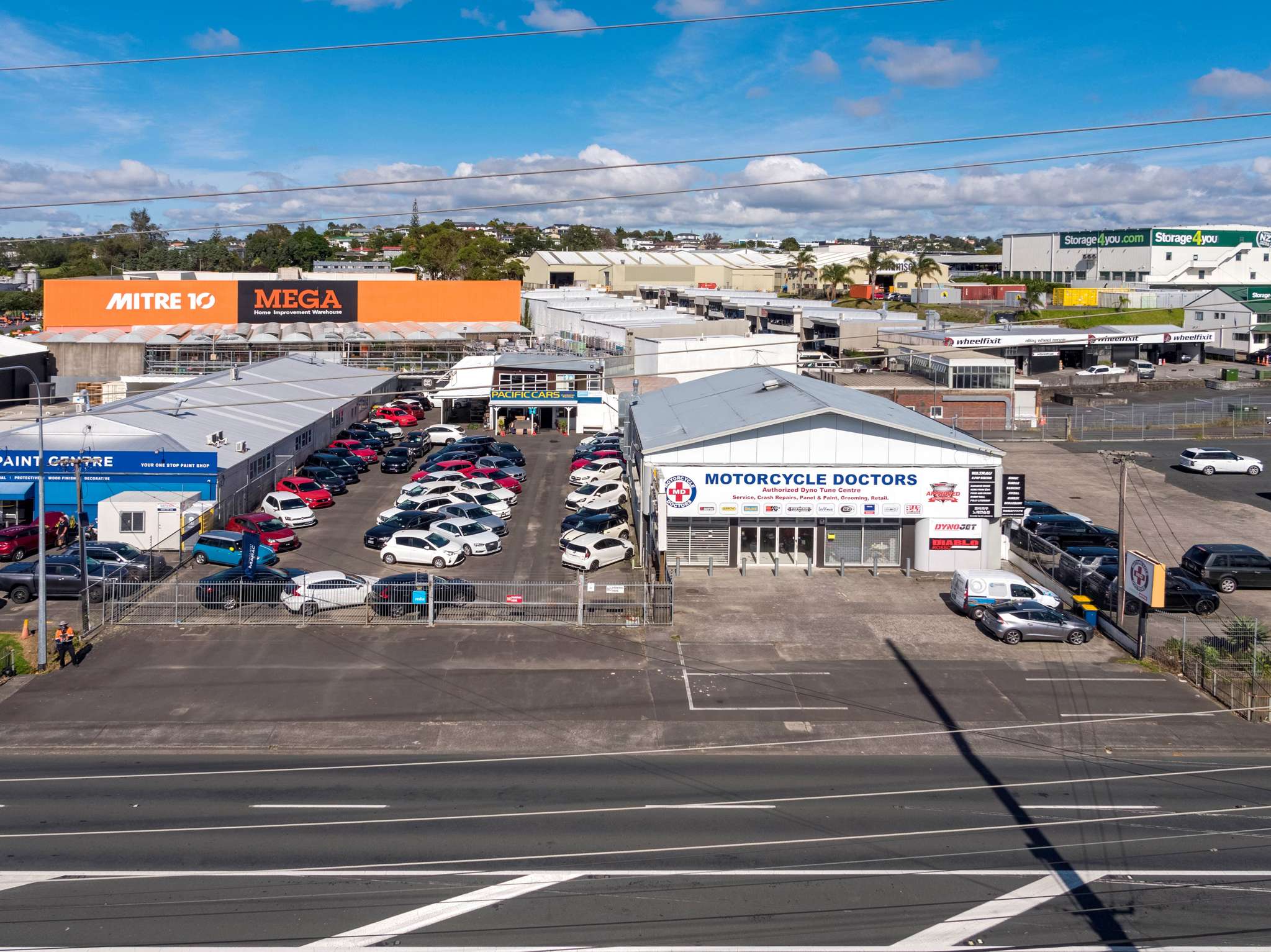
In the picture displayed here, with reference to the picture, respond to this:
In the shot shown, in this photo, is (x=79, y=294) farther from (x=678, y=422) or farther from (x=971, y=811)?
(x=971, y=811)

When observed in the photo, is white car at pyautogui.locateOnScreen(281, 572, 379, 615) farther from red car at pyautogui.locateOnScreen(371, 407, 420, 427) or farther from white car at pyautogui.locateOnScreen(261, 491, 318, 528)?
red car at pyautogui.locateOnScreen(371, 407, 420, 427)

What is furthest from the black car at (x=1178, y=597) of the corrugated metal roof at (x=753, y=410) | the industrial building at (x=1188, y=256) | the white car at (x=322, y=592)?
the industrial building at (x=1188, y=256)

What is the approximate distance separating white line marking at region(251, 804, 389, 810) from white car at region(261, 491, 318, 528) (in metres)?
20.5

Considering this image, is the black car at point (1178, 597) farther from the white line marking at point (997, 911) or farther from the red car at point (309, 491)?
the red car at point (309, 491)

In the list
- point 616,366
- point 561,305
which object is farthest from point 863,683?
point 561,305

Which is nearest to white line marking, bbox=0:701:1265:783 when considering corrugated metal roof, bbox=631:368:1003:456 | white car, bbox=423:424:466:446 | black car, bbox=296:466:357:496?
corrugated metal roof, bbox=631:368:1003:456

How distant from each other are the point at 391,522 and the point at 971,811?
887 inches

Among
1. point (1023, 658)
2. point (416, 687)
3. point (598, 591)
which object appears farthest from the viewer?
point (598, 591)

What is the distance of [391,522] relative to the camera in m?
34.4

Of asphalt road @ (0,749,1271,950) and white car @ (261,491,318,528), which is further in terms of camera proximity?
white car @ (261,491,318,528)

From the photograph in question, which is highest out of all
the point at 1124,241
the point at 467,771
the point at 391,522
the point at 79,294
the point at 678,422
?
the point at 1124,241

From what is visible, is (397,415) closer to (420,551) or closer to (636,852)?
(420,551)

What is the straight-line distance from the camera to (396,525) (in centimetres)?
3416

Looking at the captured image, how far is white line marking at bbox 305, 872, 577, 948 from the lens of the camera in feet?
40.5
